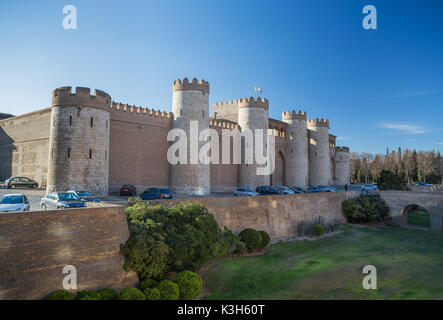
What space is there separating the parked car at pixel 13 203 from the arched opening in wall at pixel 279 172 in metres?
32.6

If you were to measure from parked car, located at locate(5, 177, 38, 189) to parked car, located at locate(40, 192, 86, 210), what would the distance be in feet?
47.6

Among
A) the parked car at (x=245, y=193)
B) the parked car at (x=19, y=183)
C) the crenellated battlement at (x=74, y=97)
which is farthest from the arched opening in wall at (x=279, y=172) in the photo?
the parked car at (x=19, y=183)

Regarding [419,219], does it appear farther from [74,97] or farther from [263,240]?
[74,97]

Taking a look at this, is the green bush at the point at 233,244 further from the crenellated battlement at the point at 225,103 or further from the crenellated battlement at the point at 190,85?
the crenellated battlement at the point at 225,103

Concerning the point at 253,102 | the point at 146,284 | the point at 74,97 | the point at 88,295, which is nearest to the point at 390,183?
the point at 253,102

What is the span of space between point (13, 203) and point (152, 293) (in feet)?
27.5

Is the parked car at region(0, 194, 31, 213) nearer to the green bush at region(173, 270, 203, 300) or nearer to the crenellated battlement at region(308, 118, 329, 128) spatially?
the green bush at region(173, 270, 203, 300)

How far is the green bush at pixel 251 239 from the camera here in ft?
65.2

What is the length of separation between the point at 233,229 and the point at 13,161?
94.3 feet

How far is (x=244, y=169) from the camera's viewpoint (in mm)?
36969

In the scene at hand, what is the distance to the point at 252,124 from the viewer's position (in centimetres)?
3678
